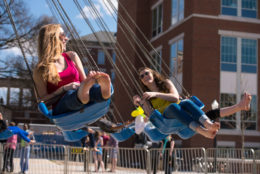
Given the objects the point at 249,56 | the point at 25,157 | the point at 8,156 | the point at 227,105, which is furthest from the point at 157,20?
the point at 8,156

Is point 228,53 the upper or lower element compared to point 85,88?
upper

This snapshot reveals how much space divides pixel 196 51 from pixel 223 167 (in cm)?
1586

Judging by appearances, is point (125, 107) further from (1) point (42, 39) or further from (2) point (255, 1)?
(1) point (42, 39)

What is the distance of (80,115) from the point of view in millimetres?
5316

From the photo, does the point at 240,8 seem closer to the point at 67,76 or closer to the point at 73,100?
the point at 67,76

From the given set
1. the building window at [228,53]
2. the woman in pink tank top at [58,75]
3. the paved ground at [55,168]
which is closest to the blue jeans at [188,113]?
the woman in pink tank top at [58,75]

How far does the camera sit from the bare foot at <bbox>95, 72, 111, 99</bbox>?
15.7ft

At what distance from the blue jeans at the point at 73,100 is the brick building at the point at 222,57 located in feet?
68.1

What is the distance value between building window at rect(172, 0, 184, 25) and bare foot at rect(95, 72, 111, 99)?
2415cm

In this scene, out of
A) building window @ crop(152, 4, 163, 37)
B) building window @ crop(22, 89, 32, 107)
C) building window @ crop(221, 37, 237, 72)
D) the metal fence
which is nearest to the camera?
the metal fence

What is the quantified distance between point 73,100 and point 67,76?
1.40ft

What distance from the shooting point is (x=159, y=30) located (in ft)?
107

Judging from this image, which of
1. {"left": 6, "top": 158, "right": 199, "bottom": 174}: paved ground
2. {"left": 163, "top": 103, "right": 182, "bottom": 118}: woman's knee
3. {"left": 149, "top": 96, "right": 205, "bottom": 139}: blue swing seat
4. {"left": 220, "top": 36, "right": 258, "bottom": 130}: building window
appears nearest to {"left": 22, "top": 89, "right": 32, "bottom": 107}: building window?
{"left": 220, "top": 36, "right": 258, "bottom": 130}: building window

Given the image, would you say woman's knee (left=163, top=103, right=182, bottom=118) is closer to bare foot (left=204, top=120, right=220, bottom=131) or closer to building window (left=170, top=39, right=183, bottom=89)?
bare foot (left=204, top=120, right=220, bottom=131)
